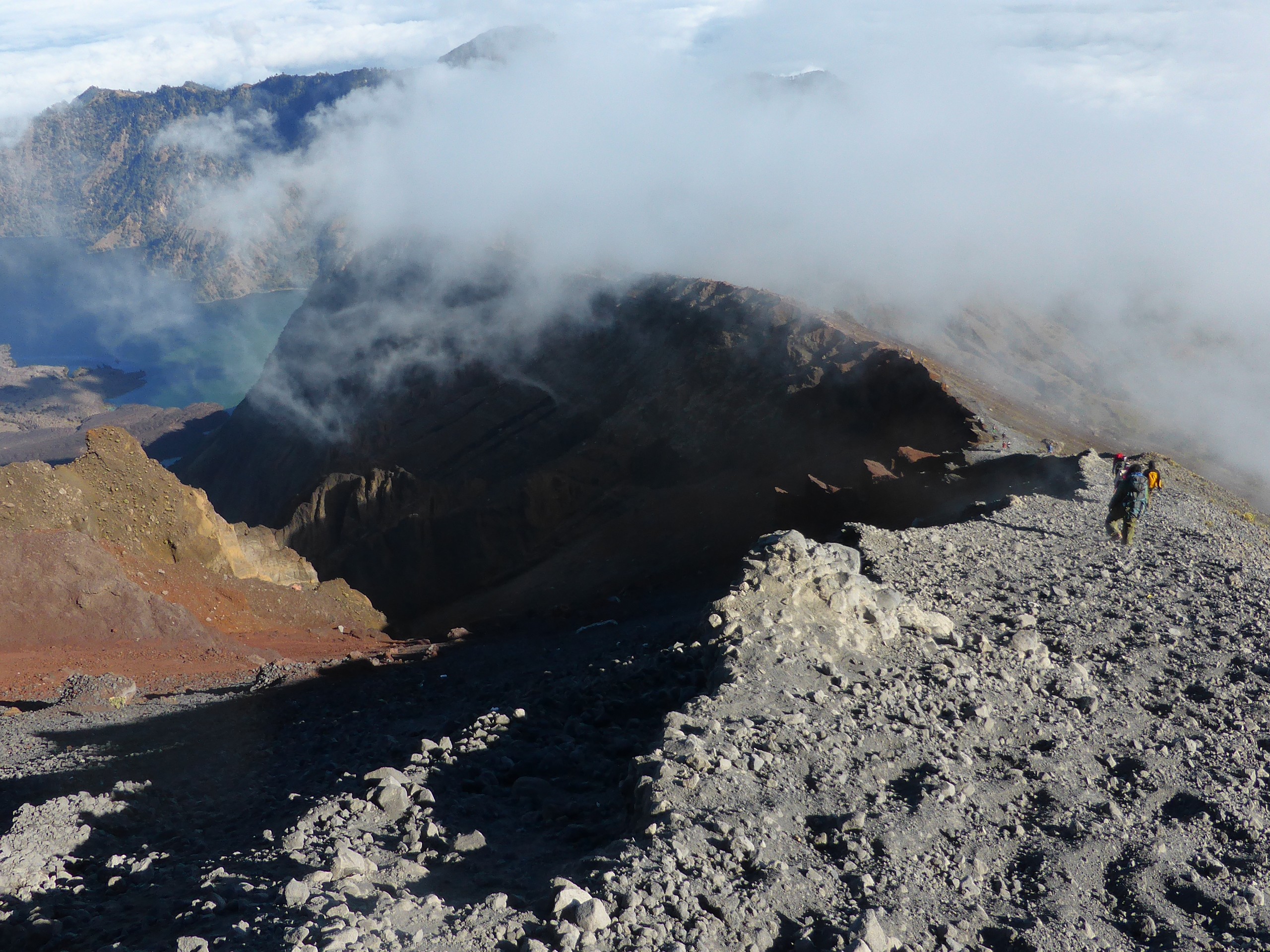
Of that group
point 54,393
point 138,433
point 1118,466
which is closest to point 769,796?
point 1118,466

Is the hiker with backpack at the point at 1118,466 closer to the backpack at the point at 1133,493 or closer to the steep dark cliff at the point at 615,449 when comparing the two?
the backpack at the point at 1133,493

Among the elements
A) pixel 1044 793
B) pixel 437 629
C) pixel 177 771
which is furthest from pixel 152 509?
pixel 1044 793

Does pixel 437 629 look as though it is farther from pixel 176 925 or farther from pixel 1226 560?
pixel 176 925

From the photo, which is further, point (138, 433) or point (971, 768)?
point (138, 433)

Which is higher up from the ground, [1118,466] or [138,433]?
[1118,466]

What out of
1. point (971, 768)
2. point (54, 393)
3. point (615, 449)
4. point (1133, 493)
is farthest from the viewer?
point (54, 393)

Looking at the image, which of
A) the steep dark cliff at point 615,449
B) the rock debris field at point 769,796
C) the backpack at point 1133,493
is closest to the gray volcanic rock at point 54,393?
the steep dark cliff at point 615,449

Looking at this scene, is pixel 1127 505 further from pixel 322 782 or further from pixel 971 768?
pixel 322 782
